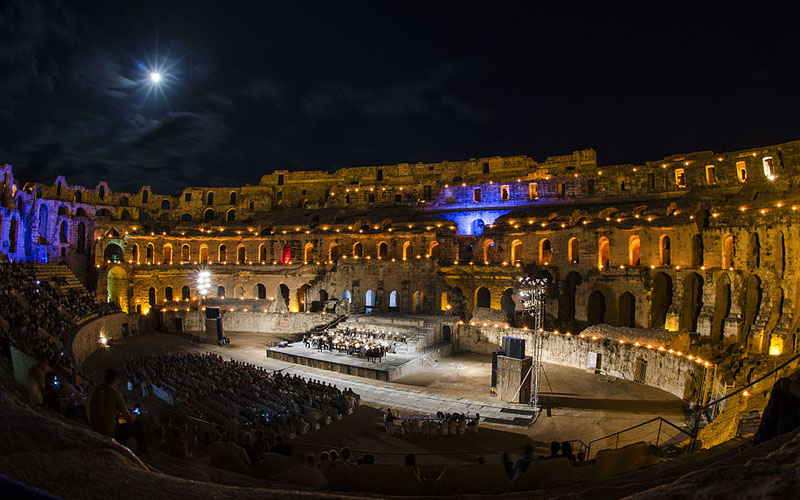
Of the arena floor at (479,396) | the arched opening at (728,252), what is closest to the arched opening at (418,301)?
the arena floor at (479,396)

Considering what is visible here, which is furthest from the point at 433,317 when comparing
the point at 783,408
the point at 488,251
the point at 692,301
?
the point at 783,408

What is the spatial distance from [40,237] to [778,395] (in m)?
53.7

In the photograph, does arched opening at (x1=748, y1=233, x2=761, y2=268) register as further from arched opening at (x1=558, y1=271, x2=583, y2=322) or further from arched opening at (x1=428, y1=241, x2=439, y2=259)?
arched opening at (x1=428, y1=241, x2=439, y2=259)

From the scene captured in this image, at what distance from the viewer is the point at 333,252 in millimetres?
41062

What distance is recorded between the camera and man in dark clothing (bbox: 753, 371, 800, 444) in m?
4.71

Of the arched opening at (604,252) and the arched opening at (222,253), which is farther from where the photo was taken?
the arched opening at (222,253)

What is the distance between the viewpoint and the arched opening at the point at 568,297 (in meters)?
Answer: 30.3

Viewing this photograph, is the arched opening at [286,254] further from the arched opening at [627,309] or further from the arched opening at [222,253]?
the arched opening at [627,309]

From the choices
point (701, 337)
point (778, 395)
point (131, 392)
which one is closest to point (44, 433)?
A: point (778, 395)

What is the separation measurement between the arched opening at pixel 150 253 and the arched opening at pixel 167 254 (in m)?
0.84

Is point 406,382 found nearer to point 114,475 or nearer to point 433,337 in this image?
point 433,337

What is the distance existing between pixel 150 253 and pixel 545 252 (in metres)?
36.9

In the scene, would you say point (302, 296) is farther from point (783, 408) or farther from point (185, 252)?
point (783, 408)

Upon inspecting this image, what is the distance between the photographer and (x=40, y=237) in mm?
42344
